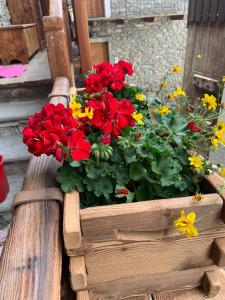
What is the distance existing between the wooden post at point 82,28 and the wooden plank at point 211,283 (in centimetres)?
204

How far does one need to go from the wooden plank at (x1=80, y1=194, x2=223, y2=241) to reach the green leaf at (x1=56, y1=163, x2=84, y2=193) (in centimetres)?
11

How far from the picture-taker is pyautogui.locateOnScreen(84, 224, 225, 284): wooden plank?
0.74 meters

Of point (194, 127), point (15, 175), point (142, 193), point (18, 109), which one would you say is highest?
point (194, 127)

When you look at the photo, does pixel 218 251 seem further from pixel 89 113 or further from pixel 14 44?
pixel 14 44

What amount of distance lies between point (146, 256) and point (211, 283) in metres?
0.26

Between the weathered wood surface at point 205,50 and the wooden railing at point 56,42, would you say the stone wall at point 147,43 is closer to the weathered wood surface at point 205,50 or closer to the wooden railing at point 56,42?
the weathered wood surface at point 205,50

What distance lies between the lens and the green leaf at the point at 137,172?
0.79 metres

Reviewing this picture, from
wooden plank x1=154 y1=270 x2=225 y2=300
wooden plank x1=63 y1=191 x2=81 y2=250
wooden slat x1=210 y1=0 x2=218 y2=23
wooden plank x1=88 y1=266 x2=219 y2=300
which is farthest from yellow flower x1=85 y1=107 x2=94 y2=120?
wooden slat x1=210 y1=0 x2=218 y2=23

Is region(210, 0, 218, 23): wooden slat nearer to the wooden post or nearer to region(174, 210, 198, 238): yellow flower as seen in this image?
the wooden post

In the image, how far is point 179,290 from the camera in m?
0.90

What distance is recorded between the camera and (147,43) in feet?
31.3

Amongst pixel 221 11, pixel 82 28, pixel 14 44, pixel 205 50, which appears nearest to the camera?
pixel 82 28

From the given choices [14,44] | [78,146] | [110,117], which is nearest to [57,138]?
[78,146]

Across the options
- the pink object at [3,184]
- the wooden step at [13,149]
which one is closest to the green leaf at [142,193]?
the pink object at [3,184]
